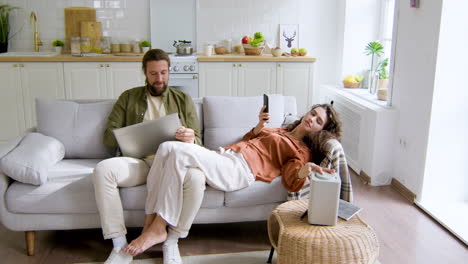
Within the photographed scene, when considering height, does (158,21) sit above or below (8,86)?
above

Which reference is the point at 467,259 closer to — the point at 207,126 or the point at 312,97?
the point at 207,126

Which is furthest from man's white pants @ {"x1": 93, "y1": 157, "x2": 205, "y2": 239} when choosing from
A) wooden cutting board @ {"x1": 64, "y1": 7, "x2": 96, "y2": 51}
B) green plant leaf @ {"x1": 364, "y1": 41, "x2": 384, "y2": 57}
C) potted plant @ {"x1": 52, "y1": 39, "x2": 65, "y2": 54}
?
wooden cutting board @ {"x1": 64, "y1": 7, "x2": 96, "y2": 51}

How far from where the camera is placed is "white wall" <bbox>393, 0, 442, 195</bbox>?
3.31 m

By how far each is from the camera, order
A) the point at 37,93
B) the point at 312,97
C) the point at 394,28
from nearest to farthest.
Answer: the point at 394,28 → the point at 37,93 → the point at 312,97

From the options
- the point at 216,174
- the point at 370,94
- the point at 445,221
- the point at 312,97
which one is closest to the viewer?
the point at 216,174

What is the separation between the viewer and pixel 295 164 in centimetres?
271

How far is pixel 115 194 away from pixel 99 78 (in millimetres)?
2647

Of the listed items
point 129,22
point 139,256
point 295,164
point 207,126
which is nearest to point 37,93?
point 129,22

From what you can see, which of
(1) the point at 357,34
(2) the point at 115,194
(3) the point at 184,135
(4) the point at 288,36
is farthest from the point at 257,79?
(2) the point at 115,194

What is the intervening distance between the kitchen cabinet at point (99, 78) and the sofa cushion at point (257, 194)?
8.58ft

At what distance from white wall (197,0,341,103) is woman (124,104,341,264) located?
2.82m

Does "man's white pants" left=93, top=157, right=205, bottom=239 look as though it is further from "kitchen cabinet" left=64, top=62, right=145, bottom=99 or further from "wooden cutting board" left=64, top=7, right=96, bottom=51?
"wooden cutting board" left=64, top=7, right=96, bottom=51

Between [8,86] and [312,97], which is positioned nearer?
[8,86]

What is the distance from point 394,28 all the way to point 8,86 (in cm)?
385
